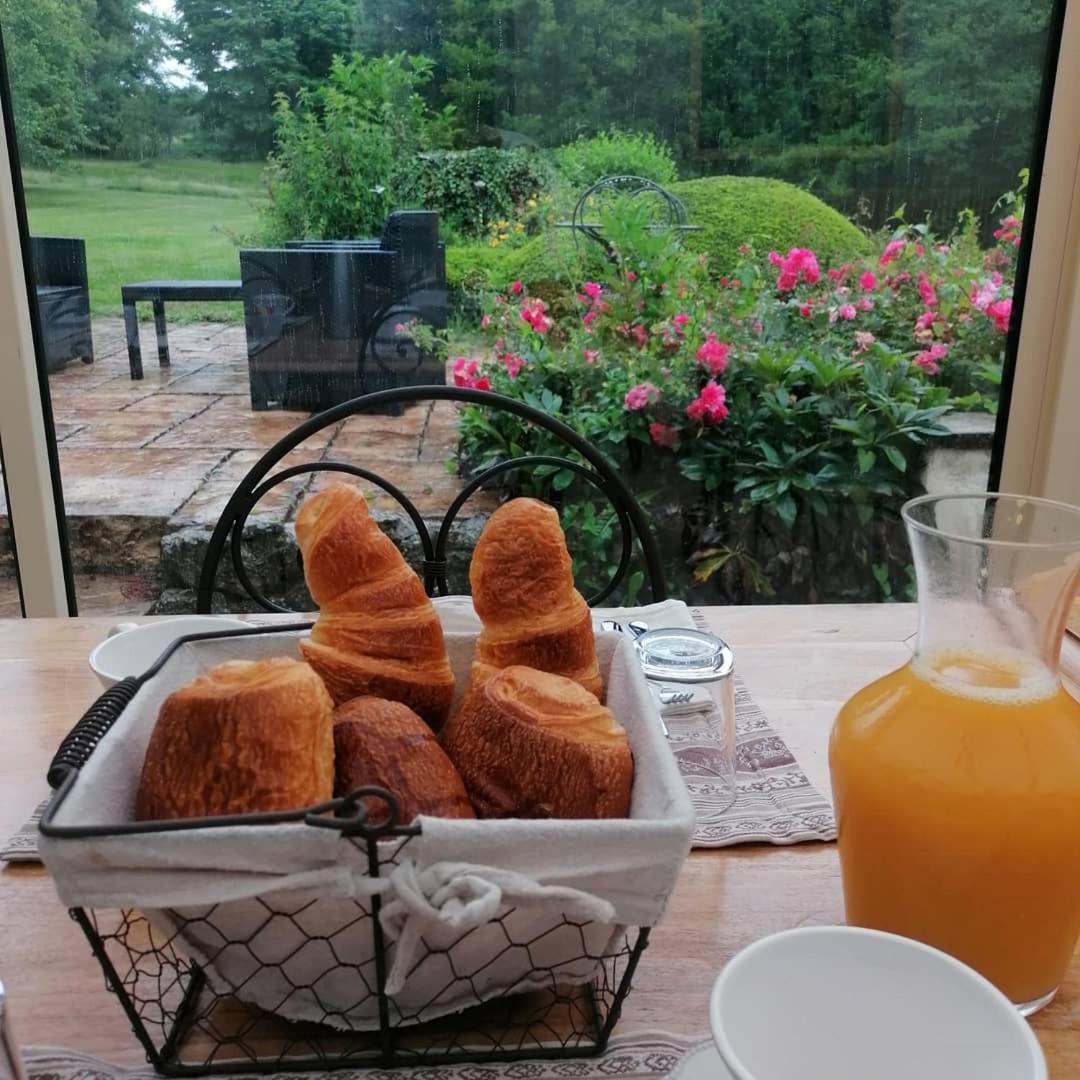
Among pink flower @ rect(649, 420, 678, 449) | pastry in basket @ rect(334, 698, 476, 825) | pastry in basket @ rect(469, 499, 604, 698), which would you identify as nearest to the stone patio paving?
pink flower @ rect(649, 420, 678, 449)

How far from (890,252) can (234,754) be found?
5.53 feet

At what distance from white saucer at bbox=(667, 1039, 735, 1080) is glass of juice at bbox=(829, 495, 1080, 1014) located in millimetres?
125

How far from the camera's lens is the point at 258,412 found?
1.83 metres

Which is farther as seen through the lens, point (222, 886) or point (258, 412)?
point (258, 412)

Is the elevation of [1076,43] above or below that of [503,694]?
above

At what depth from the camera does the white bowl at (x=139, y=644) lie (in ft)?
2.49

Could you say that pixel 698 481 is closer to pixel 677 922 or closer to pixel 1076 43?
pixel 1076 43

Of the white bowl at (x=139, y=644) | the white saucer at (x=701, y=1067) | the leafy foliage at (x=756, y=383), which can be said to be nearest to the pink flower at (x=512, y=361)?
the leafy foliage at (x=756, y=383)

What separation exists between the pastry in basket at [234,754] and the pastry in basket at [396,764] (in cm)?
2

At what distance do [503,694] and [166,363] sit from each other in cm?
149

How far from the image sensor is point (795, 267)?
183 centimetres

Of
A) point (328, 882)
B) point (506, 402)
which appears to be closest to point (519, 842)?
point (328, 882)

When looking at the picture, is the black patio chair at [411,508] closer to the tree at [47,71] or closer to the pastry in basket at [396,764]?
the pastry in basket at [396,764]

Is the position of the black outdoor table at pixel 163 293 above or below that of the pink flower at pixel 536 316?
above
